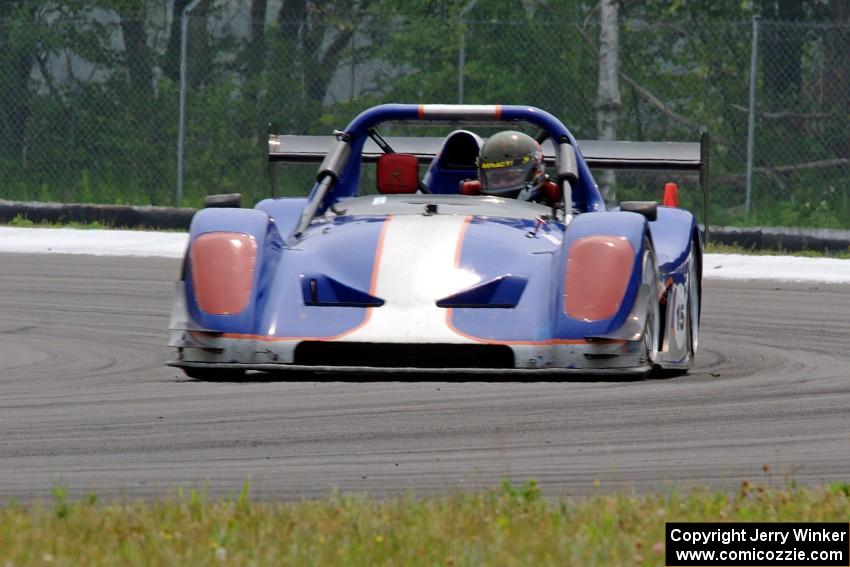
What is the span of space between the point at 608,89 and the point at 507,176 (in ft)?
29.2

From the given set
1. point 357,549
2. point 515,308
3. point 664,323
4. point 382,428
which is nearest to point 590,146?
point 664,323

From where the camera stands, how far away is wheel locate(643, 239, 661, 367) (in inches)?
305

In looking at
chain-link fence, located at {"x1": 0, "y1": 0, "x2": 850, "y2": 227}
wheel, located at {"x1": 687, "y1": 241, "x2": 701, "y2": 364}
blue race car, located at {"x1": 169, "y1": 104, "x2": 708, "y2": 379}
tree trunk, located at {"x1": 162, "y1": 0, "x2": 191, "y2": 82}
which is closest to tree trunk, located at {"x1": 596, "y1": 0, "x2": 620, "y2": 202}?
chain-link fence, located at {"x1": 0, "y1": 0, "x2": 850, "y2": 227}

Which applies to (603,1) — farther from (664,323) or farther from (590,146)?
(664,323)

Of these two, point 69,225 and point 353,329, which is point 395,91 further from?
point 353,329

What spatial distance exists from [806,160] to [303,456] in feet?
39.5

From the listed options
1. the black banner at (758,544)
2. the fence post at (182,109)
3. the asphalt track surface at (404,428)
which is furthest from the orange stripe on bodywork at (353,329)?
the fence post at (182,109)

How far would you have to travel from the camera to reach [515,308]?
25.1 feet

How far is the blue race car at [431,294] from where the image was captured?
7488 mm

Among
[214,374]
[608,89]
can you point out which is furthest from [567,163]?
[608,89]

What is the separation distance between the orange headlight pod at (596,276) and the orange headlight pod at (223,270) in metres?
1.38

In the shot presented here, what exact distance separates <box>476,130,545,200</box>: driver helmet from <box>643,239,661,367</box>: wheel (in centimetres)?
133

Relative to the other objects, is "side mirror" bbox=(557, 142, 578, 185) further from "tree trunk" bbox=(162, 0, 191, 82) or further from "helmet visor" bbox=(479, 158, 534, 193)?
"tree trunk" bbox=(162, 0, 191, 82)

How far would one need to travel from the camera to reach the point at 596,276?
25.1 feet
